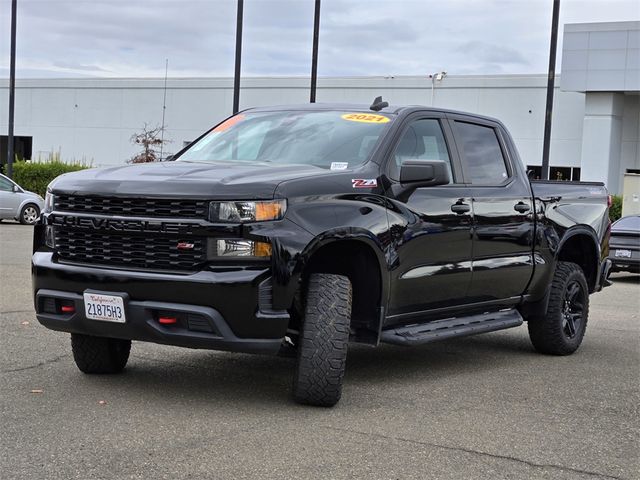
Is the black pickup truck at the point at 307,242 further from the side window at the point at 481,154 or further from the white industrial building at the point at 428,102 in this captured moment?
the white industrial building at the point at 428,102

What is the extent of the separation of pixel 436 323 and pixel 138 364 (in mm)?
2248

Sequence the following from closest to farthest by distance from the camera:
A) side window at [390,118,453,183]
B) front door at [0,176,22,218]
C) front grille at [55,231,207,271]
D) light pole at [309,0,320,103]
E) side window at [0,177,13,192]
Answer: front grille at [55,231,207,271]
side window at [390,118,453,183]
front door at [0,176,22,218]
side window at [0,177,13,192]
light pole at [309,0,320,103]

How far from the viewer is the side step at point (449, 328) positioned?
22.4 feet

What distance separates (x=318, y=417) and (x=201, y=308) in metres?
0.97

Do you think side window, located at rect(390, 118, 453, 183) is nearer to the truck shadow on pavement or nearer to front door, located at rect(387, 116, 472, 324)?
front door, located at rect(387, 116, 472, 324)

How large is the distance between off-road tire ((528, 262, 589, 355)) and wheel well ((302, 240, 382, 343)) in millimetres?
2551

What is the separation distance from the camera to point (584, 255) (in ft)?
31.2

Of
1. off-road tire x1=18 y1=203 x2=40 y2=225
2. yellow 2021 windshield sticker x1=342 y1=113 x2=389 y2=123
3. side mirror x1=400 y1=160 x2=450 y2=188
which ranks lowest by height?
off-road tire x1=18 y1=203 x2=40 y2=225

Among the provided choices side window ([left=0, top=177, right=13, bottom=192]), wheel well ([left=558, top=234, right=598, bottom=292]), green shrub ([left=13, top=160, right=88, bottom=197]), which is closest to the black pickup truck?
wheel well ([left=558, top=234, right=598, bottom=292])

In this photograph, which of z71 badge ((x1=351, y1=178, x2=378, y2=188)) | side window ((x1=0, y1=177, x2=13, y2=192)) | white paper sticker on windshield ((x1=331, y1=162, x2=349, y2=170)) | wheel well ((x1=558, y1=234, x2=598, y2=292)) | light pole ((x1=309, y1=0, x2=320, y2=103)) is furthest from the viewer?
light pole ((x1=309, y1=0, x2=320, y2=103))

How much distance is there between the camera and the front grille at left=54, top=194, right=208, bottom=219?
19.2 ft

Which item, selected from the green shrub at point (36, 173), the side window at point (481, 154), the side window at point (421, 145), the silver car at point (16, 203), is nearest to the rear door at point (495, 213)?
the side window at point (481, 154)

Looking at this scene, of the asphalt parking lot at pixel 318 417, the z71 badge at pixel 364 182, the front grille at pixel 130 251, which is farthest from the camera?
the z71 badge at pixel 364 182

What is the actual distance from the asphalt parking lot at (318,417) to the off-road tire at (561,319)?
130mm
